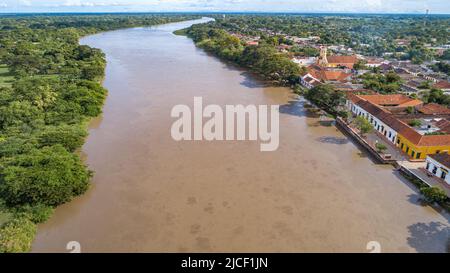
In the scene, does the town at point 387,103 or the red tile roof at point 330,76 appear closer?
the town at point 387,103

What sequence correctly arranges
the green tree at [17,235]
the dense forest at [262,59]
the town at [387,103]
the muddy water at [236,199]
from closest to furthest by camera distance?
the green tree at [17,235] → the muddy water at [236,199] → the town at [387,103] → the dense forest at [262,59]

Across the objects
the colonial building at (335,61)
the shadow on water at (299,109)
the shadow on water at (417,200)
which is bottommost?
the shadow on water at (417,200)

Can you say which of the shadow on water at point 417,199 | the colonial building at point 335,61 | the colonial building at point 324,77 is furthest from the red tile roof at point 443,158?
the colonial building at point 335,61

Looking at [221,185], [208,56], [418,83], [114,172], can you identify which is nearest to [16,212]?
[114,172]

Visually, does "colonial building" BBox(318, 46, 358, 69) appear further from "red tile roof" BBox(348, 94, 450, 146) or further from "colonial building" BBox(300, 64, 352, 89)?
"red tile roof" BBox(348, 94, 450, 146)

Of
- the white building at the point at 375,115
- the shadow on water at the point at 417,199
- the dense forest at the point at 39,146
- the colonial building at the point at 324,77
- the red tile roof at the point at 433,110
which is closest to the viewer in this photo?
the dense forest at the point at 39,146

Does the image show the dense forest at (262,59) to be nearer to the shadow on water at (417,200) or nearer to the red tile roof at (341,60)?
the red tile roof at (341,60)

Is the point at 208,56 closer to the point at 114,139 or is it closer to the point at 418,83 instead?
the point at 418,83
